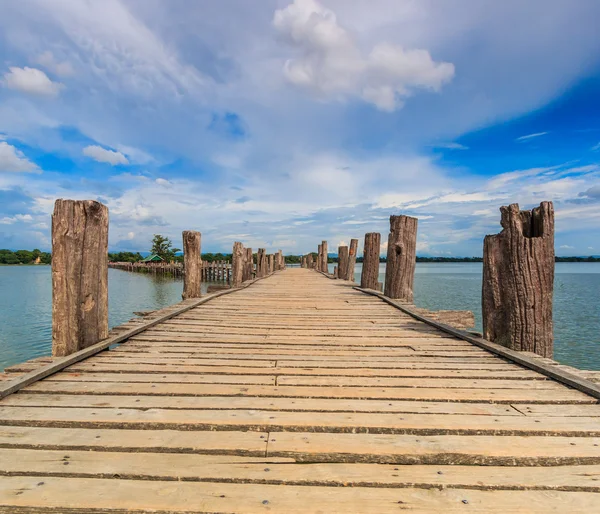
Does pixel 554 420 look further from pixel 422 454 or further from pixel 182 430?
pixel 182 430

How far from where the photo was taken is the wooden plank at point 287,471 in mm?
1750

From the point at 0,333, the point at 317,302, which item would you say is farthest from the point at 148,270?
the point at 317,302

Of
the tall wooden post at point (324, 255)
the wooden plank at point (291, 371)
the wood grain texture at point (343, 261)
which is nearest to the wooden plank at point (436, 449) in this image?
the wooden plank at point (291, 371)

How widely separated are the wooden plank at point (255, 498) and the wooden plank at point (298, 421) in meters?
0.50

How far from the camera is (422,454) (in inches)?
77.2

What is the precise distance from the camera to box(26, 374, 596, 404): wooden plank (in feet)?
8.85

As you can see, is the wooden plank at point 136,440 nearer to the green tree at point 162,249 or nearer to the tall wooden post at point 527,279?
the tall wooden post at point 527,279

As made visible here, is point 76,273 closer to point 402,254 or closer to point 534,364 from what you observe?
point 534,364

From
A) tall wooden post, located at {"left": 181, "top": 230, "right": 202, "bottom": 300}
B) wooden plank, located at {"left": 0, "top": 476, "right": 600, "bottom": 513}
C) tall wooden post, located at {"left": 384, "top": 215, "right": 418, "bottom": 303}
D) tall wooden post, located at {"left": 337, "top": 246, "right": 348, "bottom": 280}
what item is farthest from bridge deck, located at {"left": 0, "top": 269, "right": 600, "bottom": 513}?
tall wooden post, located at {"left": 337, "top": 246, "right": 348, "bottom": 280}

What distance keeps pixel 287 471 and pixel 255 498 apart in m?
0.23

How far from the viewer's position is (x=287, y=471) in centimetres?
182

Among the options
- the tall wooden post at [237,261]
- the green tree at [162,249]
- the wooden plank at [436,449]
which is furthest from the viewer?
the green tree at [162,249]

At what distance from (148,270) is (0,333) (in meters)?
60.7

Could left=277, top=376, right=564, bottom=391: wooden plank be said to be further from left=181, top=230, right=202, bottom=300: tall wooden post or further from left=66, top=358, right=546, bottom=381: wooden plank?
left=181, top=230, right=202, bottom=300: tall wooden post
